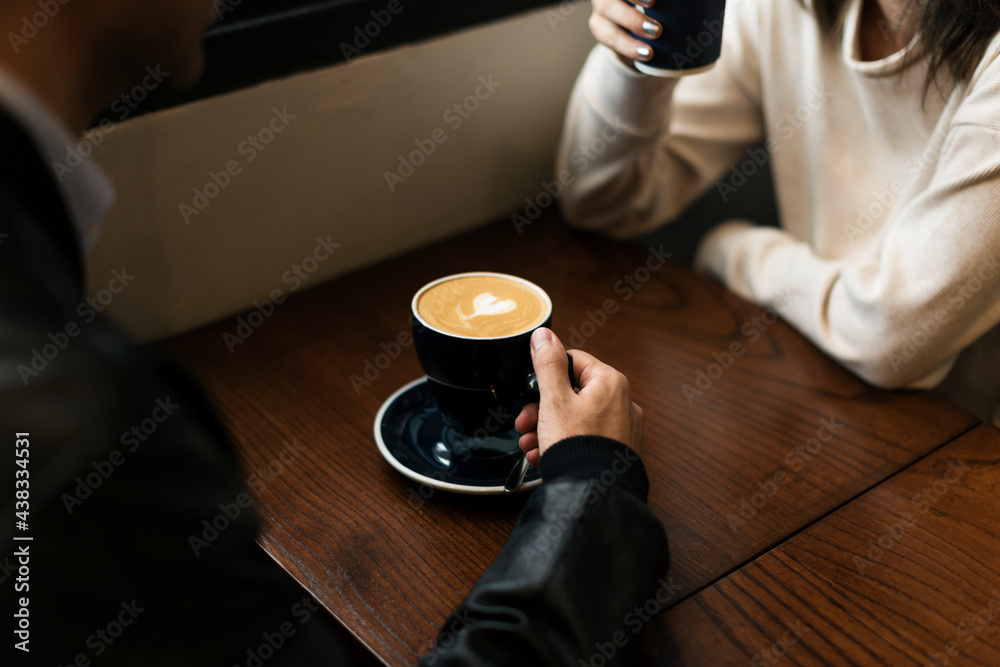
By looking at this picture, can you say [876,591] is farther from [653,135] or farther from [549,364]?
[653,135]

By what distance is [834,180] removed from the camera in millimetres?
1200

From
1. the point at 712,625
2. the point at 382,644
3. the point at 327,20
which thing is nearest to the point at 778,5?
the point at 327,20

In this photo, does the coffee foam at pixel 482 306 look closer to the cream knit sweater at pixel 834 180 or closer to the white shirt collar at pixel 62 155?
the white shirt collar at pixel 62 155

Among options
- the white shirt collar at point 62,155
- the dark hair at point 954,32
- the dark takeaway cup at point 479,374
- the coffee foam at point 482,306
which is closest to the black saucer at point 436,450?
the dark takeaway cup at point 479,374

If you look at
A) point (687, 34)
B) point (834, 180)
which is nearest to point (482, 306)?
point (687, 34)

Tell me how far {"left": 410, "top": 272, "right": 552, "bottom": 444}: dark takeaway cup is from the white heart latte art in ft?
0.13

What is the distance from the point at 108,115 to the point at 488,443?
581mm

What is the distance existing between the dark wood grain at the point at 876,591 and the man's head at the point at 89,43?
62cm

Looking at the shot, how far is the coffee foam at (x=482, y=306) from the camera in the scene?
2.62 ft

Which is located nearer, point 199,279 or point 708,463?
point 708,463

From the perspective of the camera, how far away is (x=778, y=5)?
1188 millimetres

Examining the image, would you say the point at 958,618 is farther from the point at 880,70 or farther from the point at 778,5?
the point at 778,5

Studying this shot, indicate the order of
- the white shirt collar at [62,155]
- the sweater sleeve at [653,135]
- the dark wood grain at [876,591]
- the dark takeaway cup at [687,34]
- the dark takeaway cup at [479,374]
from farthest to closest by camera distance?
the sweater sleeve at [653,135] → the dark takeaway cup at [687,34] → the dark takeaway cup at [479,374] → the dark wood grain at [876,591] → the white shirt collar at [62,155]

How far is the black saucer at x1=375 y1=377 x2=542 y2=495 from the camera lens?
796mm
